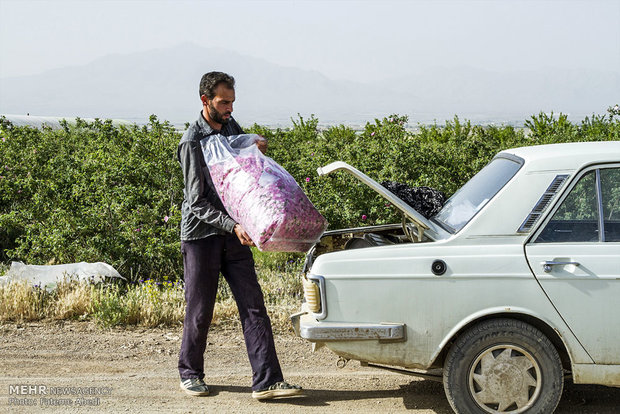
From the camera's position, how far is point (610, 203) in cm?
448

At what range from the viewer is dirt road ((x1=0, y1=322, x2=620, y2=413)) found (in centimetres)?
504

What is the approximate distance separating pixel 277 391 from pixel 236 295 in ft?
2.39

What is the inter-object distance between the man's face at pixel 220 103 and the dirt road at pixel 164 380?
1985 mm

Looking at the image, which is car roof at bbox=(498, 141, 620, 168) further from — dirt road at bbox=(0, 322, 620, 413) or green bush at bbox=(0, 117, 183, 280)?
green bush at bbox=(0, 117, 183, 280)

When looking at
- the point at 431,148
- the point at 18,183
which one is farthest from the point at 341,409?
the point at 18,183

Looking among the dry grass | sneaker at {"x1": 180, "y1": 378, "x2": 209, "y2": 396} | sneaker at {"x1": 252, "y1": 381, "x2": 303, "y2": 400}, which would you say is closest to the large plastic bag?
sneaker at {"x1": 252, "y1": 381, "x2": 303, "y2": 400}

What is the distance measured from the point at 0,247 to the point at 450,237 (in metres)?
7.92

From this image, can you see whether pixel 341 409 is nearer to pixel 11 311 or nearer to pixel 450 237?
pixel 450 237

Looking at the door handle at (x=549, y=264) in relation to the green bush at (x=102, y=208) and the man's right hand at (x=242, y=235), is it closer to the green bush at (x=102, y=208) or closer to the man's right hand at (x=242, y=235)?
the man's right hand at (x=242, y=235)

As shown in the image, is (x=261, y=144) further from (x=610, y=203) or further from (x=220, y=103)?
(x=610, y=203)

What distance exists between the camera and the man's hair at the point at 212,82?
502 cm

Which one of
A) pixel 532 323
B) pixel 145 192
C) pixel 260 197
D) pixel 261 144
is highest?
pixel 261 144

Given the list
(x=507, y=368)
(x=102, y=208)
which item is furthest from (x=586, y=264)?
(x=102, y=208)

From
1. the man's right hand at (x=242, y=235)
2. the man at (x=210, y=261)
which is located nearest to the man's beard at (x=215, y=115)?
the man at (x=210, y=261)
